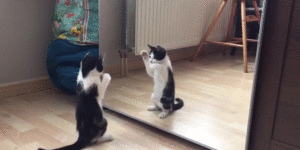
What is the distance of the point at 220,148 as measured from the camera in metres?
1.27

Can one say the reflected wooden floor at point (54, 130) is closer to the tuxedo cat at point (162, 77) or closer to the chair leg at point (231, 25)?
the tuxedo cat at point (162, 77)

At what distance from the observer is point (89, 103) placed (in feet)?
4.01

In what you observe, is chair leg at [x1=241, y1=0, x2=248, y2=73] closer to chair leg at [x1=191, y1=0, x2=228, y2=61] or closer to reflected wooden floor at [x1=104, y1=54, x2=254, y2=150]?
reflected wooden floor at [x1=104, y1=54, x2=254, y2=150]

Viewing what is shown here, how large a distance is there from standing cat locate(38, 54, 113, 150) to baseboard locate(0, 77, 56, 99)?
2.46ft

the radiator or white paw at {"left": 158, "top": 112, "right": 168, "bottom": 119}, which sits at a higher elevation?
the radiator

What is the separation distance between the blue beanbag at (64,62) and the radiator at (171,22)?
1.36 ft

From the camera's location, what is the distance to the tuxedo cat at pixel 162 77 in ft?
5.00

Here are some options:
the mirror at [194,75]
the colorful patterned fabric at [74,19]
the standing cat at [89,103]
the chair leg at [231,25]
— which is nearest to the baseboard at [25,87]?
the colorful patterned fabric at [74,19]

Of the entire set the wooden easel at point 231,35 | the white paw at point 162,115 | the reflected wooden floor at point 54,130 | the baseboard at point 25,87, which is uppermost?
the wooden easel at point 231,35

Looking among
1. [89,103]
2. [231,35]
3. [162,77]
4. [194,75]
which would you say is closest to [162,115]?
[162,77]

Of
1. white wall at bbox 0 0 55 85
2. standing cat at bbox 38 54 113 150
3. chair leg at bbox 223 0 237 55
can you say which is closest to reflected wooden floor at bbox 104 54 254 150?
chair leg at bbox 223 0 237 55

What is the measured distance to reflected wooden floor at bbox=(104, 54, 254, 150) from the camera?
1.41 metres

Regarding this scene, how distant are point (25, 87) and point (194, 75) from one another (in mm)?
1185

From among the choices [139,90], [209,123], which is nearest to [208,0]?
[139,90]
